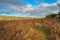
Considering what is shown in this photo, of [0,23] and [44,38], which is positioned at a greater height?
[0,23]

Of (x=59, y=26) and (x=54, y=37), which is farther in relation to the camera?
(x=59, y=26)

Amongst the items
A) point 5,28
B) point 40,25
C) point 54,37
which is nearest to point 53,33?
point 54,37

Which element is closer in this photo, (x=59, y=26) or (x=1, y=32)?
(x=1, y=32)

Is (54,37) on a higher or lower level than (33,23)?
lower

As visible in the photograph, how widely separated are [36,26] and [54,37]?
206 cm

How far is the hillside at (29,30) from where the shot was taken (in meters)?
15.0

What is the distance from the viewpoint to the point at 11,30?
1552 centimetres

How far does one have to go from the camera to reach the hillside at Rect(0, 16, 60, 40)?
590 inches

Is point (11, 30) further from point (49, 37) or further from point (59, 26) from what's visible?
point (59, 26)

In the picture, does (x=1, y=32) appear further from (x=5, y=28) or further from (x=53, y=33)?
(x=53, y=33)

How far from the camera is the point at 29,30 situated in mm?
15656

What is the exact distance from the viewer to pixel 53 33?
626 inches

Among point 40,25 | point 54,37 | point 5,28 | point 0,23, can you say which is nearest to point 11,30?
point 5,28

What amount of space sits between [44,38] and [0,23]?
483cm
